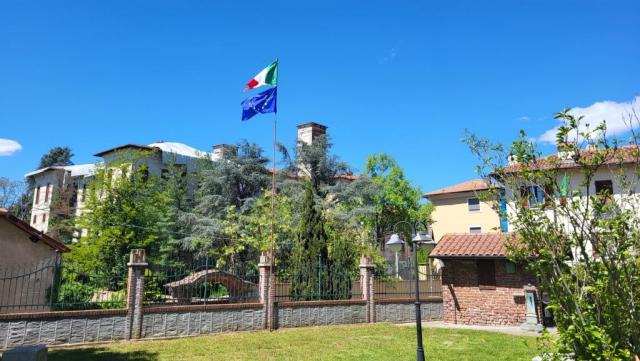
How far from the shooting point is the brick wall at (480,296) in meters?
17.5

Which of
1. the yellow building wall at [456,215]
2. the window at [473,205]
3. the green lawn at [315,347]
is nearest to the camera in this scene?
the green lawn at [315,347]

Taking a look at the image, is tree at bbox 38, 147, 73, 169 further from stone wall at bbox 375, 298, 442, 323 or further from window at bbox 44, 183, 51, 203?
stone wall at bbox 375, 298, 442, 323

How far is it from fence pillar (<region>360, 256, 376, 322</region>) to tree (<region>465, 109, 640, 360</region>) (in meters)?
12.9

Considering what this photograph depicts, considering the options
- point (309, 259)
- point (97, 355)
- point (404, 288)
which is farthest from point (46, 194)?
point (97, 355)

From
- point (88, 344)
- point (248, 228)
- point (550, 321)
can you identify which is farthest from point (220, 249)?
point (550, 321)

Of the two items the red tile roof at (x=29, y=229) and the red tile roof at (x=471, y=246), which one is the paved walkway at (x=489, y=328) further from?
the red tile roof at (x=29, y=229)

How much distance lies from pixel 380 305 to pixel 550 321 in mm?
6646

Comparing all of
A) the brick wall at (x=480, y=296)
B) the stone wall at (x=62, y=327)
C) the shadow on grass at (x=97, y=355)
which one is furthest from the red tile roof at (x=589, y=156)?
the brick wall at (x=480, y=296)

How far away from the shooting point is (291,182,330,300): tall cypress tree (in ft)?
55.4

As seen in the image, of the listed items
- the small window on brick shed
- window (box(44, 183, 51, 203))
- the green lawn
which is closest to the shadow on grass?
the green lawn

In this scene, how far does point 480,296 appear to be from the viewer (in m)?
18.3

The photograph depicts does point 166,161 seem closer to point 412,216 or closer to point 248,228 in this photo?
point 248,228

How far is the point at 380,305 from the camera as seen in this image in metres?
18.1

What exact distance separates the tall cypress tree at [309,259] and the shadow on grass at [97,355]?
265 inches
